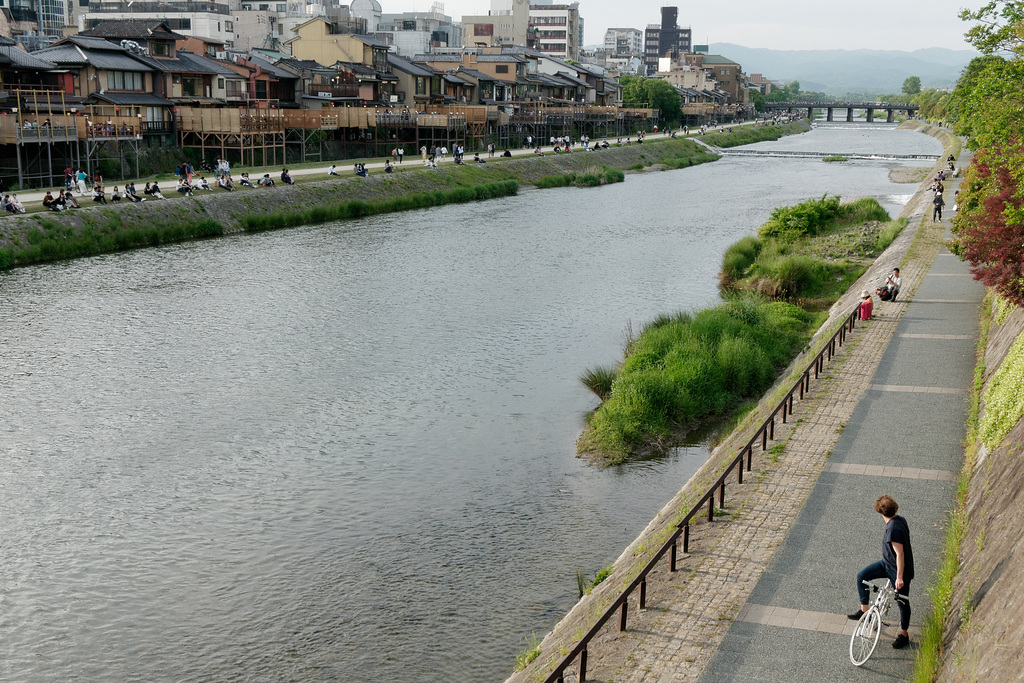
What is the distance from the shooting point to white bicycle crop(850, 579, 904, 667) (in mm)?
10664

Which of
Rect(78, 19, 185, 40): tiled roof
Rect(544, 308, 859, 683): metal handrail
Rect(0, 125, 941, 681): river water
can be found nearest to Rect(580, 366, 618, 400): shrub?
Rect(0, 125, 941, 681): river water

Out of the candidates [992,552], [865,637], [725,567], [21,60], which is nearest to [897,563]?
[865,637]

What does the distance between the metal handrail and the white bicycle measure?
2.46m

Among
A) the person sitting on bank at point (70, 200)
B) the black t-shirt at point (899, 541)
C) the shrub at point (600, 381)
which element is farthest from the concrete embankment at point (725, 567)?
the person sitting on bank at point (70, 200)

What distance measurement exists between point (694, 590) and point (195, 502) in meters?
10.2

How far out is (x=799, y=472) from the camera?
16.5m

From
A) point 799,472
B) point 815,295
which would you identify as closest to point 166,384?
point 799,472

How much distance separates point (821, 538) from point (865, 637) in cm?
317

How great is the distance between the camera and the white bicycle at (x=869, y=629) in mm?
10664

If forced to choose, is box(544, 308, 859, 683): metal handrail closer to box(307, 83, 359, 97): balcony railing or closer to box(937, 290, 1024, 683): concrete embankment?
box(937, 290, 1024, 683): concrete embankment

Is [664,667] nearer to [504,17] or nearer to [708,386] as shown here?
[708,386]

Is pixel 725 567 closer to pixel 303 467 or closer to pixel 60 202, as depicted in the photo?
pixel 303 467

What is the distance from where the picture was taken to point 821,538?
13828mm

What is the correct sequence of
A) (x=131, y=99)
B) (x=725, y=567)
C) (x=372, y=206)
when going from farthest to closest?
(x=131, y=99) < (x=372, y=206) < (x=725, y=567)
